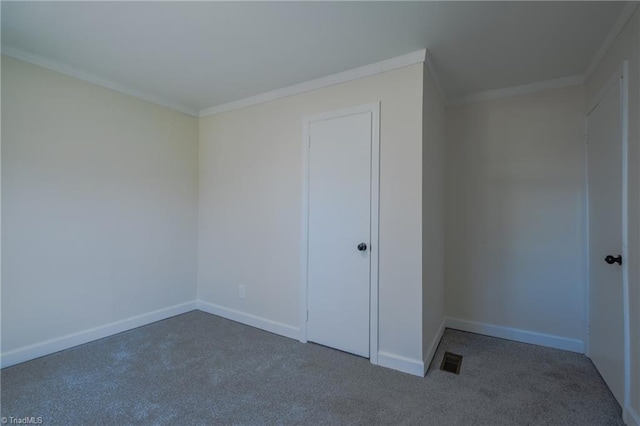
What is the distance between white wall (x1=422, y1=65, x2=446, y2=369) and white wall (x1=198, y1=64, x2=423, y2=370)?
10 centimetres

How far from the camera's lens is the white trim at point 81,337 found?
7.33 feet

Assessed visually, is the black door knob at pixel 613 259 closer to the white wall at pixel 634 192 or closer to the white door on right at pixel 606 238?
the white door on right at pixel 606 238

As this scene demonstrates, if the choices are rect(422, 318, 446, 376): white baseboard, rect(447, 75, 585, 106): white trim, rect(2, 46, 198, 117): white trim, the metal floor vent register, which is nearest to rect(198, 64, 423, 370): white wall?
rect(422, 318, 446, 376): white baseboard

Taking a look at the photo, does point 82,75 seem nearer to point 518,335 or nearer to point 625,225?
point 625,225

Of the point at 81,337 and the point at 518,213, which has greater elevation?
the point at 518,213

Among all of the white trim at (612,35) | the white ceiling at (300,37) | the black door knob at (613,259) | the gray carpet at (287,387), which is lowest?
the gray carpet at (287,387)

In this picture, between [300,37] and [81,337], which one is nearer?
[300,37]

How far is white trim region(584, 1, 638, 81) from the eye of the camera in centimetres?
164

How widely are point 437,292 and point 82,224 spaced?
10.9 ft

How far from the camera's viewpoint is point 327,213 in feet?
8.48

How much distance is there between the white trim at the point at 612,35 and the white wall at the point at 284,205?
1147 millimetres

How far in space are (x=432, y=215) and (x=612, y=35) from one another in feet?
5.41

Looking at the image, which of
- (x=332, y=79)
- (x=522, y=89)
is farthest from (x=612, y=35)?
(x=332, y=79)

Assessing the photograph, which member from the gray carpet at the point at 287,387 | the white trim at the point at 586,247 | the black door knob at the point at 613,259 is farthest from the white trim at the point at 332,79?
the gray carpet at the point at 287,387
